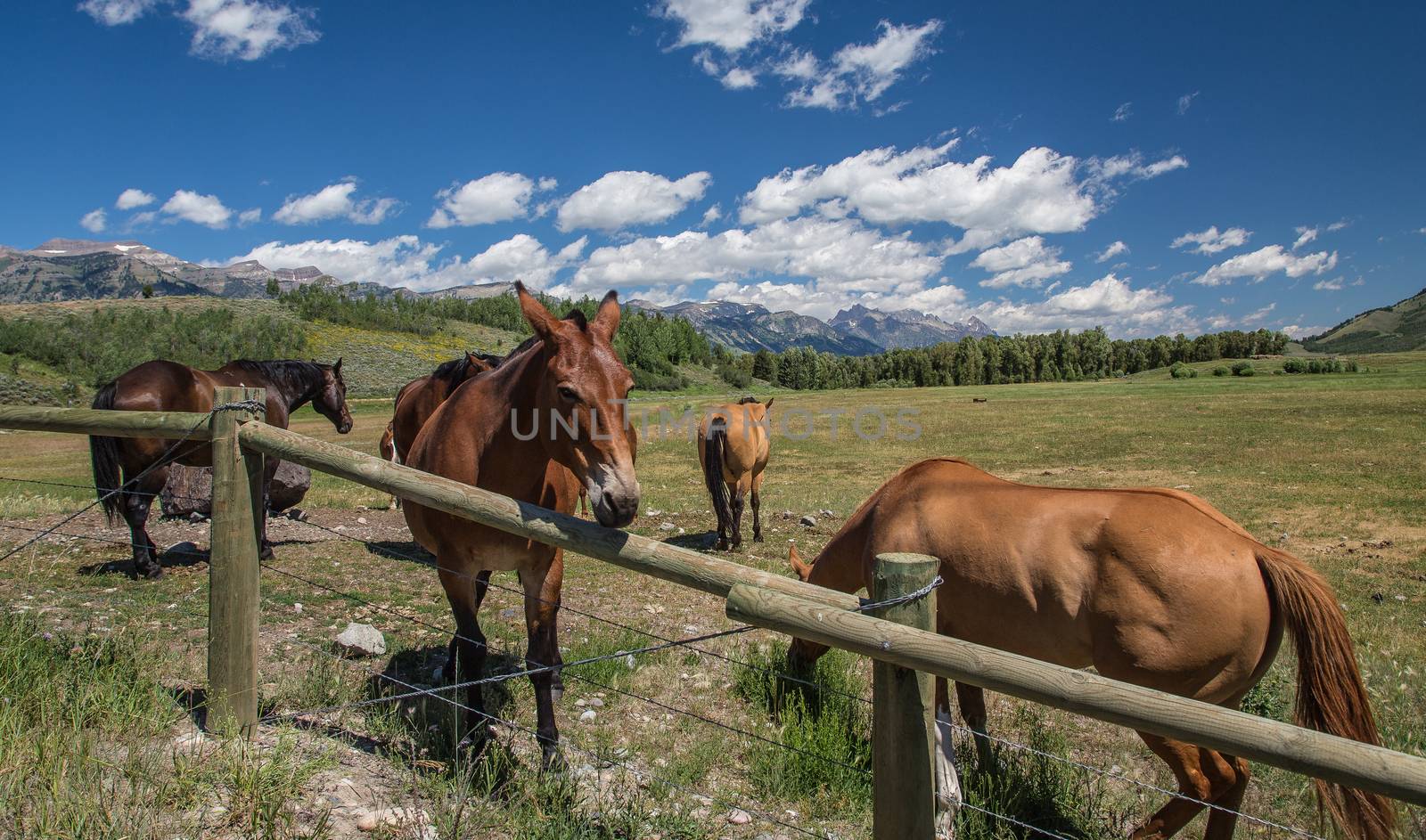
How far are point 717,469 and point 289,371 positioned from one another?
7.08 meters

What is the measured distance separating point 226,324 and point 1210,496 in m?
105

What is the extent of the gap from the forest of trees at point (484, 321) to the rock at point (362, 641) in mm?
82918

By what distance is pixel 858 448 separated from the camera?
82.9ft

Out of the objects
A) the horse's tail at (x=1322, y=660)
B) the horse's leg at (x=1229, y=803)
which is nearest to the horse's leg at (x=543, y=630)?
the horse's leg at (x=1229, y=803)

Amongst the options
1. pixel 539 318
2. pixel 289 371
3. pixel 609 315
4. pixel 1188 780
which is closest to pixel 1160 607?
pixel 1188 780

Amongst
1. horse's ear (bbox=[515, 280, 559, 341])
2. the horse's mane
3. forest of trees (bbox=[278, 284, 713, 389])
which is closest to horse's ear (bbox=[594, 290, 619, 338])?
horse's ear (bbox=[515, 280, 559, 341])

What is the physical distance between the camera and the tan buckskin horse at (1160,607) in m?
3.09

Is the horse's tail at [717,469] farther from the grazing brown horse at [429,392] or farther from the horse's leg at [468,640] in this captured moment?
the horse's leg at [468,640]

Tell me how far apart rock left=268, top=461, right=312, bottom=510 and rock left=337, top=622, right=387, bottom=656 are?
6.07 m

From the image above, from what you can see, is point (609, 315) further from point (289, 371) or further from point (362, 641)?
point (289, 371)

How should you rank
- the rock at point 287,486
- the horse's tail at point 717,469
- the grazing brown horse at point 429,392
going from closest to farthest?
1. the grazing brown horse at point 429,392
2. the horse's tail at point 717,469
3. the rock at point 287,486

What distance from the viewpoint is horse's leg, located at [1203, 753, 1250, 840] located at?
320 centimetres

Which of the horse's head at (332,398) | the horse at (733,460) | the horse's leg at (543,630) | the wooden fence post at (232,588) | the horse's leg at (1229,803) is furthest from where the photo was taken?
the horse's head at (332,398)

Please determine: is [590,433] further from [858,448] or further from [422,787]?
[858,448]
